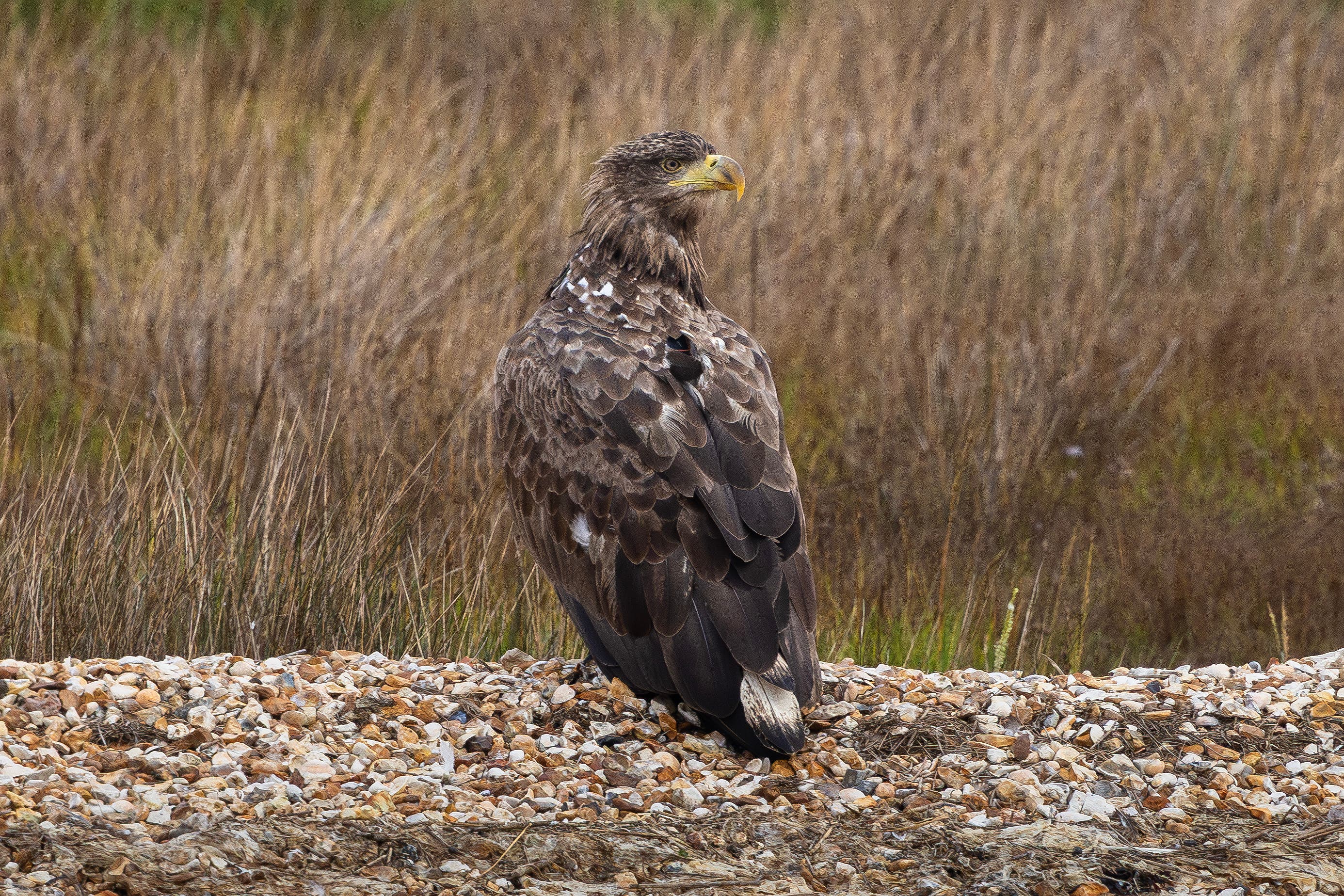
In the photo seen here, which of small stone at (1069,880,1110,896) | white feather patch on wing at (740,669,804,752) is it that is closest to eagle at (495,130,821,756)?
white feather patch on wing at (740,669,804,752)

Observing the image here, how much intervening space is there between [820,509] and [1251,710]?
2.53m

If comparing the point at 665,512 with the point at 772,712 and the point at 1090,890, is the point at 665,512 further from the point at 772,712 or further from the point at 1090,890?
the point at 1090,890

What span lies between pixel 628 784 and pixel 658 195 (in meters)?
1.97

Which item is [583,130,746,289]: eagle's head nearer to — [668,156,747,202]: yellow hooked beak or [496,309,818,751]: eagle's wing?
[668,156,747,202]: yellow hooked beak

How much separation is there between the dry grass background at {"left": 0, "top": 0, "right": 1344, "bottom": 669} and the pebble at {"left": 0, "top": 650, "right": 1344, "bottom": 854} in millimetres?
598

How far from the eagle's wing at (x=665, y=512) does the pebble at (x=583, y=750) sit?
19cm

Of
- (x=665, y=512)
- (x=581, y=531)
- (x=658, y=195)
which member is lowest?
(x=581, y=531)

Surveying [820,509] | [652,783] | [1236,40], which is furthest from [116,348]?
[1236,40]

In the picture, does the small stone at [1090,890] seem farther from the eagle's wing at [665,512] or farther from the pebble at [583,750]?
the eagle's wing at [665,512]

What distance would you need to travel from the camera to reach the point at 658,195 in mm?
4988

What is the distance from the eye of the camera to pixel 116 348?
6.96 m

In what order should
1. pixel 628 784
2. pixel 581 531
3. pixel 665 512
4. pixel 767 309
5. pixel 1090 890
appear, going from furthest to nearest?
pixel 767 309, pixel 581 531, pixel 665 512, pixel 628 784, pixel 1090 890

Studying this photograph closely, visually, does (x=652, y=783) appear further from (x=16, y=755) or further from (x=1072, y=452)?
(x=1072, y=452)

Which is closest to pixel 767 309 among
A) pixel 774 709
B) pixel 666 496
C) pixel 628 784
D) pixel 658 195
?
pixel 658 195
